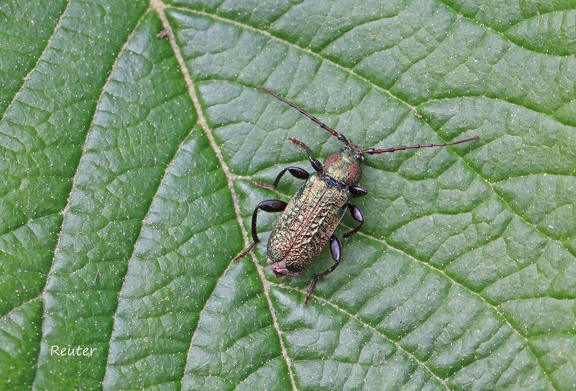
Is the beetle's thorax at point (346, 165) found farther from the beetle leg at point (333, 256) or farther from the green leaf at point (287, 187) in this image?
the beetle leg at point (333, 256)

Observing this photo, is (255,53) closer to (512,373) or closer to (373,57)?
(373,57)

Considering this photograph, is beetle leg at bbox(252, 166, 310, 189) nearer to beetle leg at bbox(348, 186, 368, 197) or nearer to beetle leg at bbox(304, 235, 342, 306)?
beetle leg at bbox(348, 186, 368, 197)

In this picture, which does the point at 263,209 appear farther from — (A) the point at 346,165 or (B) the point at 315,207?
(A) the point at 346,165
